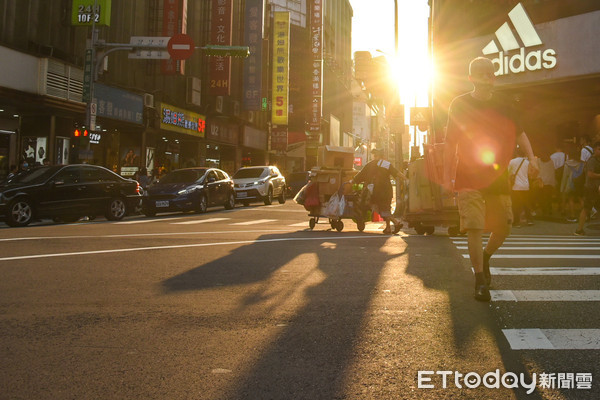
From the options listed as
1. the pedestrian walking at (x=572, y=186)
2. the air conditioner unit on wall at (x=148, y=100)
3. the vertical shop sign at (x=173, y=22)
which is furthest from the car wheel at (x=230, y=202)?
the pedestrian walking at (x=572, y=186)

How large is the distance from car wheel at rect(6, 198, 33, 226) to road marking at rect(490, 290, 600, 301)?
12273mm

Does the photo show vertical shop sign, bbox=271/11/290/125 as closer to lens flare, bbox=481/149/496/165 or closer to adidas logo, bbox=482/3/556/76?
adidas logo, bbox=482/3/556/76

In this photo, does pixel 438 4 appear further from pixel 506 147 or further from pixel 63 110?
pixel 506 147

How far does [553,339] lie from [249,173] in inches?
1041

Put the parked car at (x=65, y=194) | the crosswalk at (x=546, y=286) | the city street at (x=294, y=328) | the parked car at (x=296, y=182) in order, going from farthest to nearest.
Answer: the parked car at (x=296, y=182) < the parked car at (x=65, y=194) < the crosswalk at (x=546, y=286) < the city street at (x=294, y=328)

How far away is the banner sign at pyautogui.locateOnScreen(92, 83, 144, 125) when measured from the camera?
27.3m

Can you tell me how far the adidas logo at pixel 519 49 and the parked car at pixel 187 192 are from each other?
35.7ft

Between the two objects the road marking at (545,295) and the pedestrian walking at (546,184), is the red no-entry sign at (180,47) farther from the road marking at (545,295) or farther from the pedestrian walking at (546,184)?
the road marking at (545,295)

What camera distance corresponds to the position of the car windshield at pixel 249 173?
→ 97.3 feet

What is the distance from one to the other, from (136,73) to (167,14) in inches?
137

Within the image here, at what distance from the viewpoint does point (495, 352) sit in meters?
3.70

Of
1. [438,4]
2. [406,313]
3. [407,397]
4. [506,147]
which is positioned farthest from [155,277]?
[438,4]

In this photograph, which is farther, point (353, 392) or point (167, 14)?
point (167, 14)

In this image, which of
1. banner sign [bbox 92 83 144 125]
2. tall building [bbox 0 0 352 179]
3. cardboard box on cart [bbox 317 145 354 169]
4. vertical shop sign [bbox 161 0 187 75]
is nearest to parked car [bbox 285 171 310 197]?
tall building [bbox 0 0 352 179]
